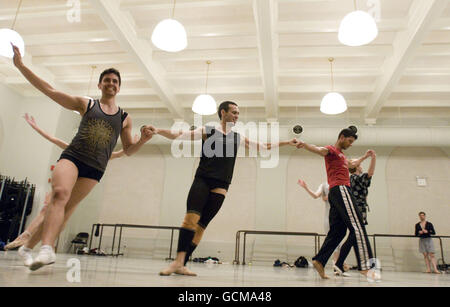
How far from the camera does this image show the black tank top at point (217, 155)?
2.51 m

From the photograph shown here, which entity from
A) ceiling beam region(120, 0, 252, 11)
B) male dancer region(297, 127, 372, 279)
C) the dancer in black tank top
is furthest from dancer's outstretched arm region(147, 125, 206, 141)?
ceiling beam region(120, 0, 252, 11)

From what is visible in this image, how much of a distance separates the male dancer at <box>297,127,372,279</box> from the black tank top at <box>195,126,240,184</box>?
0.81 meters

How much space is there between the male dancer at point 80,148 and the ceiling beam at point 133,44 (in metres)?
3.76

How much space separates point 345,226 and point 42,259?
2375 mm

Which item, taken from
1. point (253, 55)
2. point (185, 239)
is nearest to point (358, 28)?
point (253, 55)

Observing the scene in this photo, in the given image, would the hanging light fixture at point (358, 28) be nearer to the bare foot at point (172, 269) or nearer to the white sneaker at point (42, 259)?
the bare foot at point (172, 269)

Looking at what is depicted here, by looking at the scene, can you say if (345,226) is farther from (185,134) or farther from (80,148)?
(80,148)

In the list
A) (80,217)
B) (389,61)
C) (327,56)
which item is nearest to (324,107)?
(327,56)

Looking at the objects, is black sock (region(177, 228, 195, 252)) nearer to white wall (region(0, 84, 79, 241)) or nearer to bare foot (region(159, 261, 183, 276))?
bare foot (region(159, 261, 183, 276))

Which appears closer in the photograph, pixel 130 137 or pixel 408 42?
pixel 130 137

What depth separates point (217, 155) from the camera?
2562mm

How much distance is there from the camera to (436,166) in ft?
29.3
